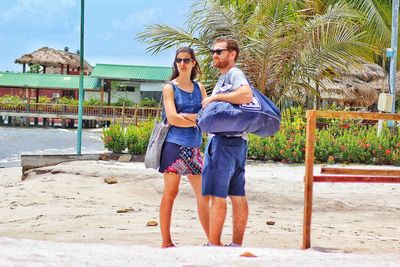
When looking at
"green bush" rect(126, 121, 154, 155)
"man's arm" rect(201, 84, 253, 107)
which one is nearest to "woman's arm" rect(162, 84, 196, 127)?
"man's arm" rect(201, 84, 253, 107)

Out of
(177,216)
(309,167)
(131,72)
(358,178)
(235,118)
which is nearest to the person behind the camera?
(235,118)

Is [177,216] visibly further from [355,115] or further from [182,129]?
[182,129]

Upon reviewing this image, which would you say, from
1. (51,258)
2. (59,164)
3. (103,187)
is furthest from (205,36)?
(51,258)

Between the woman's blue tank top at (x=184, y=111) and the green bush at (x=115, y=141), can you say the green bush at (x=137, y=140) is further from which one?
the woman's blue tank top at (x=184, y=111)

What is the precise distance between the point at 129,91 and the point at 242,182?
58.5m

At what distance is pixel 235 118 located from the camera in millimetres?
5227

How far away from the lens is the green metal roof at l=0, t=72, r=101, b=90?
63031 millimetres

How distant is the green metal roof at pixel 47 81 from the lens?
207 feet

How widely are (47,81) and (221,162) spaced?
6041 cm

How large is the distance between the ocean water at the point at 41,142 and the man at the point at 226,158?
99.6 feet

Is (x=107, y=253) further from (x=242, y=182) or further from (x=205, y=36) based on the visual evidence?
(x=205, y=36)

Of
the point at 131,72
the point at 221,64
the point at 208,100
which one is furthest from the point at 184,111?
the point at 131,72

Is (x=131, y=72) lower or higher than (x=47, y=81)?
higher

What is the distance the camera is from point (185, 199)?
1095cm
